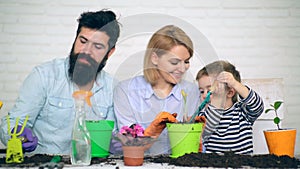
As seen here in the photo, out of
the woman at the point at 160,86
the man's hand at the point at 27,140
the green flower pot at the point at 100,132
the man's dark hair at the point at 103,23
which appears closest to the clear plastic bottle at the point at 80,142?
the green flower pot at the point at 100,132

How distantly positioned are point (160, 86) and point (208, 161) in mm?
618

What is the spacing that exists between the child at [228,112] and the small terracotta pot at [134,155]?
0.49m

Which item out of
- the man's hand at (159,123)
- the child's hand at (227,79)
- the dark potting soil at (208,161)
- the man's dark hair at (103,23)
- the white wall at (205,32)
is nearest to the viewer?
the dark potting soil at (208,161)

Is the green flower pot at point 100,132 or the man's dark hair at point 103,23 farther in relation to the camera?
the man's dark hair at point 103,23

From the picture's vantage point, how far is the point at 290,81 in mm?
2420

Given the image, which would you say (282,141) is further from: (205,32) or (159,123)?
(205,32)

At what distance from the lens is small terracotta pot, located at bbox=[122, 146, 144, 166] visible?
4.24 feet

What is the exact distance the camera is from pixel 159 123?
143 cm

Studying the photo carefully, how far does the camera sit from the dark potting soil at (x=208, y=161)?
126cm

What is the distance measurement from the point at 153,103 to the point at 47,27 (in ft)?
3.12

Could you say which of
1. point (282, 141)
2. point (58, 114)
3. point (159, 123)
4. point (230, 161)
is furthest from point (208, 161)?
point (58, 114)

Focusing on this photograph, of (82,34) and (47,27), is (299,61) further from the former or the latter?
(47,27)

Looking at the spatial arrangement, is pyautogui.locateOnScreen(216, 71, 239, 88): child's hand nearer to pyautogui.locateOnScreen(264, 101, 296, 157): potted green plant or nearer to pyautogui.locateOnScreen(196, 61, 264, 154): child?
pyautogui.locateOnScreen(196, 61, 264, 154): child

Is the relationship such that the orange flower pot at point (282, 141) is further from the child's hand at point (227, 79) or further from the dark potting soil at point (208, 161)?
the child's hand at point (227, 79)
